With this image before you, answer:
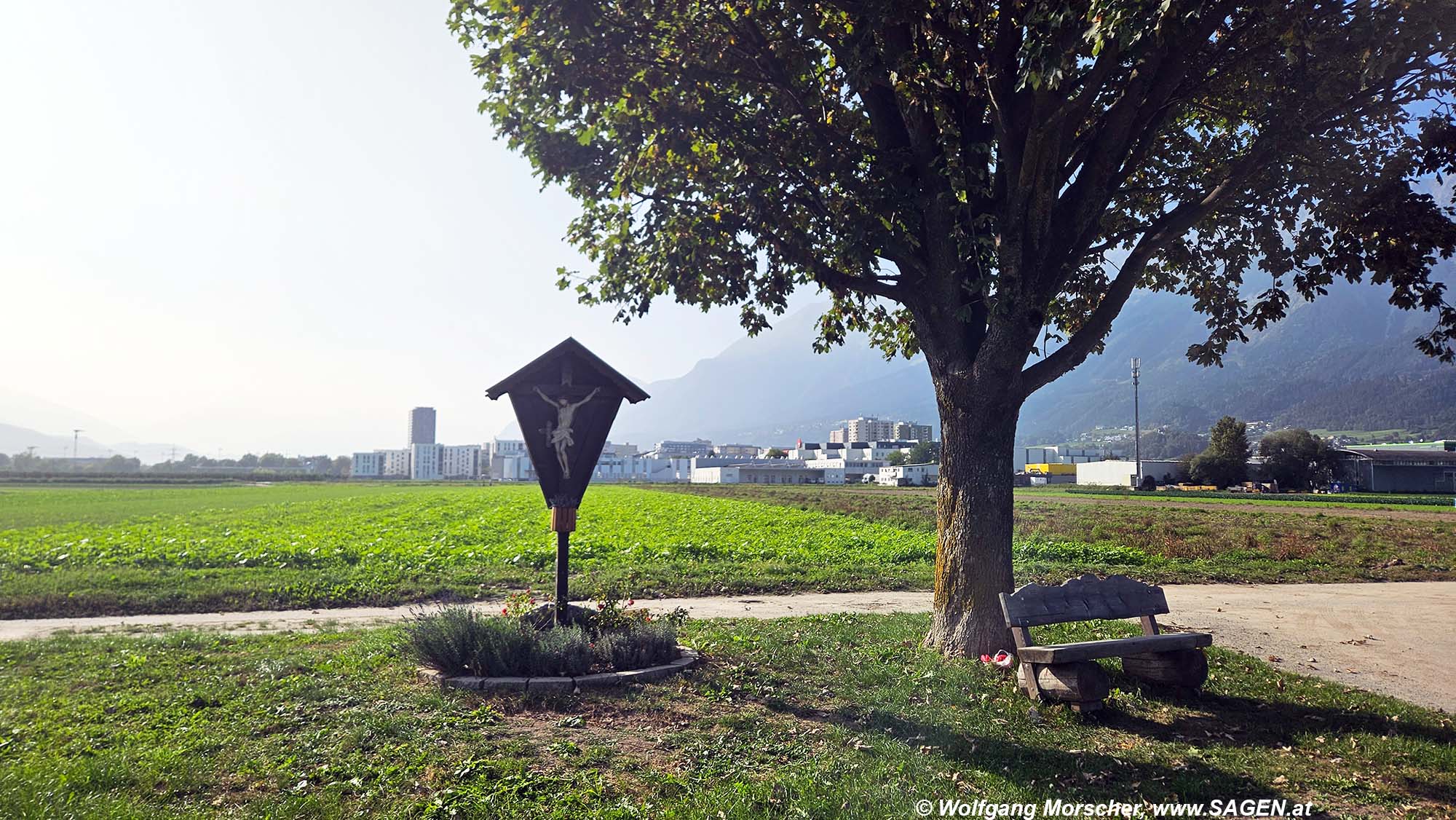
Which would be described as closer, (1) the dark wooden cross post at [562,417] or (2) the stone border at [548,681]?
(2) the stone border at [548,681]

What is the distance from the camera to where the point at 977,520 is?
902 centimetres

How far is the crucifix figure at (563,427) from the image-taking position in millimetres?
9125

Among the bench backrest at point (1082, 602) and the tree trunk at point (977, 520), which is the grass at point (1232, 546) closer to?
the tree trunk at point (977, 520)

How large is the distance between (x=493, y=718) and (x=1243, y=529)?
30303 mm

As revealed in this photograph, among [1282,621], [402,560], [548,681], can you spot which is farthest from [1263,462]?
[548,681]

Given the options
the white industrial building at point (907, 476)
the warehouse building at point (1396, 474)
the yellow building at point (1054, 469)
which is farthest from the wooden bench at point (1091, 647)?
the yellow building at point (1054, 469)

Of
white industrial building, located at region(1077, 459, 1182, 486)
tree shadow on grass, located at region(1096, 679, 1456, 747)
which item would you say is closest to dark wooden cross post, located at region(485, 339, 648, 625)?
tree shadow on grass, located at region(1096, 679, 1456, 747)

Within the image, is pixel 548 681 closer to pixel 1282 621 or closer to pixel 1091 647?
pixel 1091 647

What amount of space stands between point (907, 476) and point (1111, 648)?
11393cm

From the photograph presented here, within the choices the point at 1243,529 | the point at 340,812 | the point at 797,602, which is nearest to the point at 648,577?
the point at 797,602

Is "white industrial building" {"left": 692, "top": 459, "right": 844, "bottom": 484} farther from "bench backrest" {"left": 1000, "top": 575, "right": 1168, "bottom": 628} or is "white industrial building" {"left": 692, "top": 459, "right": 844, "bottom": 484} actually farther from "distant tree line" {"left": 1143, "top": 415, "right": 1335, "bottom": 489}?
"bench backrest" {"left": 1000, "top": 575, "right": 1168, "bottom": 628}

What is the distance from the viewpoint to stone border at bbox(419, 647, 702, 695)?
774cm

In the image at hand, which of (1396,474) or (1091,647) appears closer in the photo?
(1091,647)

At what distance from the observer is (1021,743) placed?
251 inches
